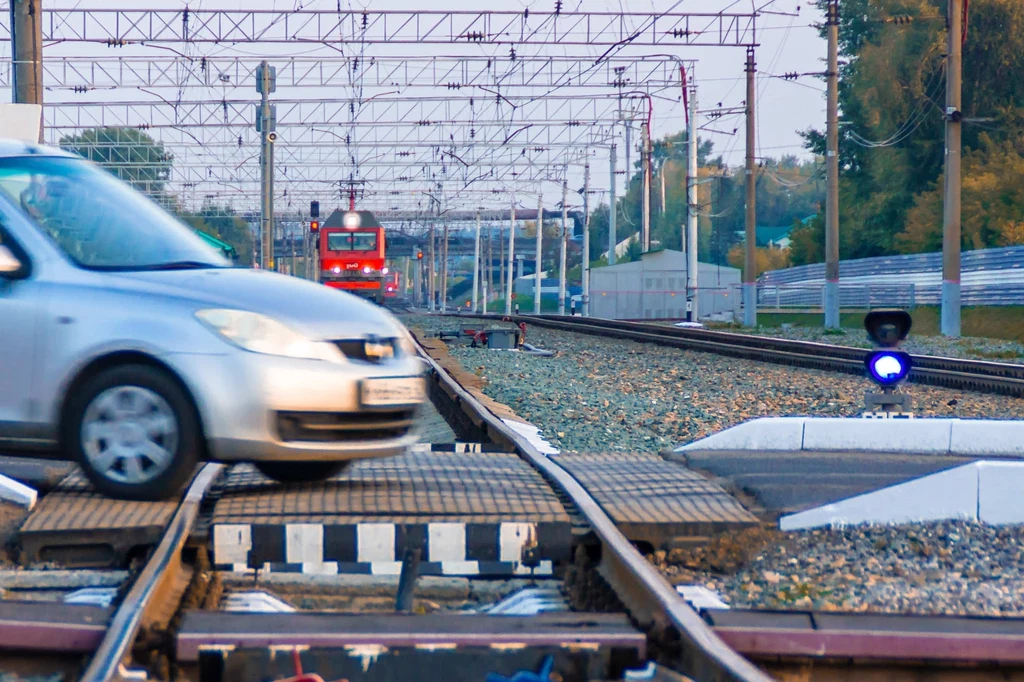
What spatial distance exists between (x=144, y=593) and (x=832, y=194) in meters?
37.4

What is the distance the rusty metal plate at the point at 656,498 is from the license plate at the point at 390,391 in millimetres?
936

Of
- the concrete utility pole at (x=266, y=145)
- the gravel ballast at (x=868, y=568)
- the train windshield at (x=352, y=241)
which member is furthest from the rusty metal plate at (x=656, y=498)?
the train windshield at (x=352, y=241)

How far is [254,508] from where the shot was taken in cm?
559

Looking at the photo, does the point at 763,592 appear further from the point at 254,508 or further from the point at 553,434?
the point at 553,434

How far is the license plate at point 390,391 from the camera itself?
20.0ft

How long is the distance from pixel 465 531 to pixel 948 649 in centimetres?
209

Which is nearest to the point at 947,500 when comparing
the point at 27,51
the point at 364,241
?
the point at 27,51

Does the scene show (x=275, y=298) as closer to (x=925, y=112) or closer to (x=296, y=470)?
(x=296, y=470)

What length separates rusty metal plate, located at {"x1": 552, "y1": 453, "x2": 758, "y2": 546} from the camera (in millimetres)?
5566

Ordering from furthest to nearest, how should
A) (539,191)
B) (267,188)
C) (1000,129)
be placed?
(539,191) → (1000,129) → (267,188)

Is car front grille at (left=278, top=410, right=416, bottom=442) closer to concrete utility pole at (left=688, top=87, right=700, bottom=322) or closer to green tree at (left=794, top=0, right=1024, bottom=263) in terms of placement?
concrete utility pole at (left=688, top=87, right=700, bottom=322)

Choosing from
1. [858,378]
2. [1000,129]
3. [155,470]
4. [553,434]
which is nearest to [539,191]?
[1000,129]

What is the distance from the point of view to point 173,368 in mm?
5910

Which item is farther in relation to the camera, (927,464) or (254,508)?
(927,464)
